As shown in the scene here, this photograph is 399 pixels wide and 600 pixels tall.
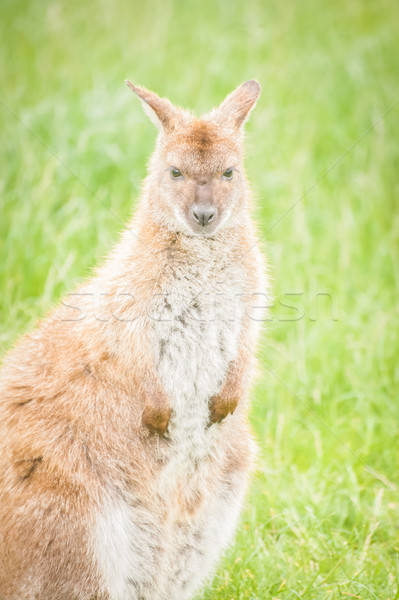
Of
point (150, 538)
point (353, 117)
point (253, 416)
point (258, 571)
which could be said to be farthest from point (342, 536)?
point (353, 117)

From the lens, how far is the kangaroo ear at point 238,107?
12.8 ft

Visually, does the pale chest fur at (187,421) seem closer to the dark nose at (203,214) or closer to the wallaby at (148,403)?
the wallaby at (148,403)

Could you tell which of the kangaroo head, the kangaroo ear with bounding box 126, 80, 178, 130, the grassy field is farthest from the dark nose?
the grassy field

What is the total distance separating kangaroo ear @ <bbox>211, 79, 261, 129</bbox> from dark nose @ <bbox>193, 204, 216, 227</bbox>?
0.59 m

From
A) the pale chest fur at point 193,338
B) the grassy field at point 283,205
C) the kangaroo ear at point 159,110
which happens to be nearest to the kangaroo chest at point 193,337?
the pale chest fur at point 193,338

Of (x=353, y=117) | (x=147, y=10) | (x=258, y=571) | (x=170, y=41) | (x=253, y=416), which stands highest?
(x=147, y=10)

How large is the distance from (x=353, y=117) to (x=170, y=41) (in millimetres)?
2259

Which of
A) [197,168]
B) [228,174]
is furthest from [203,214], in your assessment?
[228,174]

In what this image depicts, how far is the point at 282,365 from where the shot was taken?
5.84 meters

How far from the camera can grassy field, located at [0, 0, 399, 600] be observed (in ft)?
15.0

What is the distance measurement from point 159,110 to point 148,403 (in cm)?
145

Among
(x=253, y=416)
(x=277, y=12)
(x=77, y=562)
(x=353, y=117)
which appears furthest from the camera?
(x=277, y=12)

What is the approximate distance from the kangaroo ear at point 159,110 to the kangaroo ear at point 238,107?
0.82ft

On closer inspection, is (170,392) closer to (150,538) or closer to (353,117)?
(150,538)
